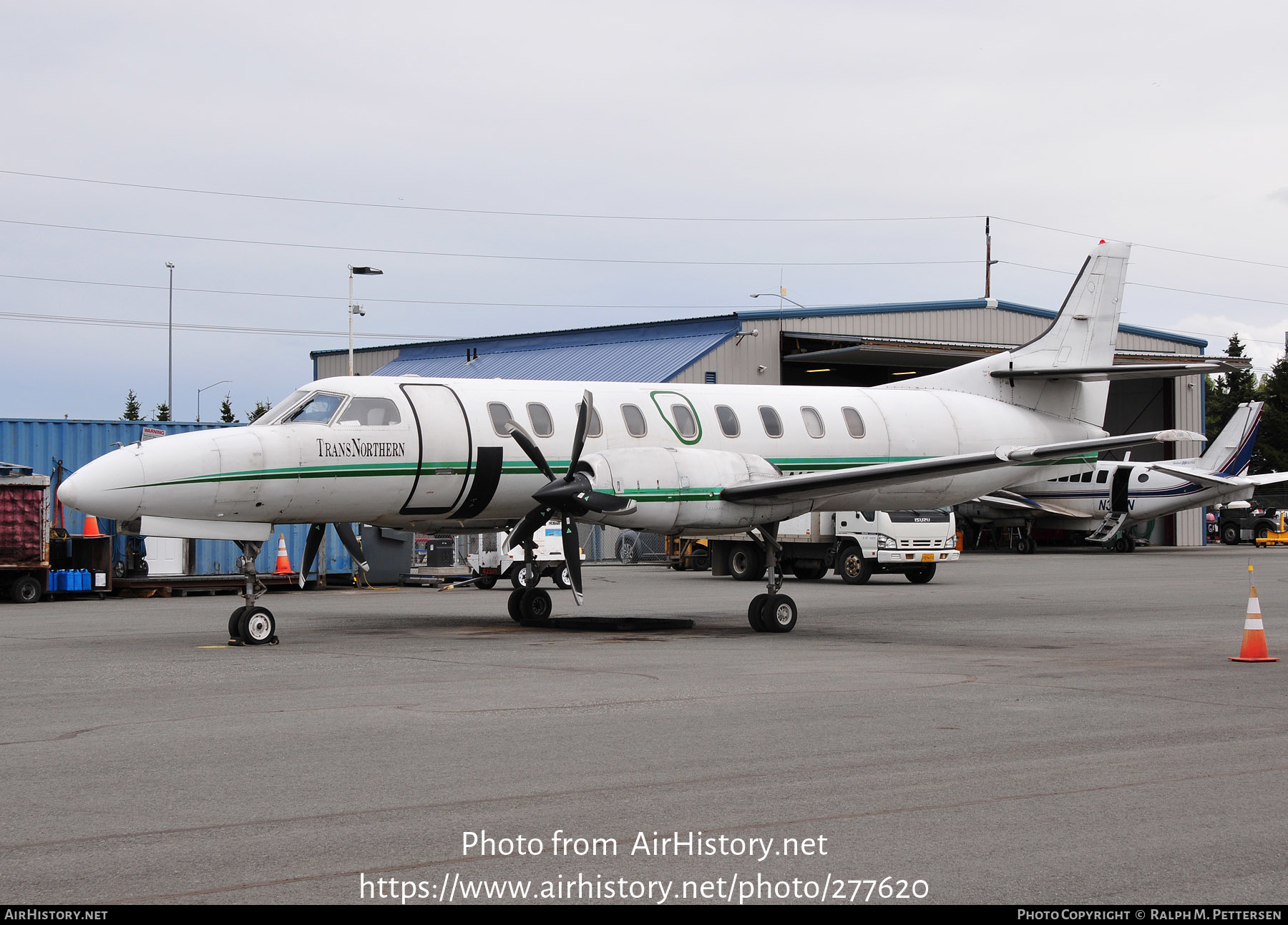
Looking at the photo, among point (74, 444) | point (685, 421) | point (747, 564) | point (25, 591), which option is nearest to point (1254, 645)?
point (685, 421)

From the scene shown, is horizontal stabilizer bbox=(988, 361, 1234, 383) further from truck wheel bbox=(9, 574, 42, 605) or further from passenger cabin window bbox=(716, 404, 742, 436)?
truck wheel bbox=(9, 574, 42, 605)

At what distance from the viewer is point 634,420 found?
1822cm

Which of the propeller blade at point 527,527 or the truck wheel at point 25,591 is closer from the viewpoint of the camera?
the propeller blade at point 527,527

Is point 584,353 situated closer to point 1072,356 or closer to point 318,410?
point 1072,356

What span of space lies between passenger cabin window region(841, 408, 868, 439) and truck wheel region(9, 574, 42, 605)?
1789 cm

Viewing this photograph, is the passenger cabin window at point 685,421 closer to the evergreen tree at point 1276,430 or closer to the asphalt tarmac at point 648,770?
the asphalt tarmac at point 648,770

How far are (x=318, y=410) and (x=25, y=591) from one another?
14.0m

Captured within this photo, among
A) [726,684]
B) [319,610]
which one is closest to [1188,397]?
[319,610]

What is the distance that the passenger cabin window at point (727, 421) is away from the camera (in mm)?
18781

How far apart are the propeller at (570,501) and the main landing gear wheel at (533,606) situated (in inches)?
78.8

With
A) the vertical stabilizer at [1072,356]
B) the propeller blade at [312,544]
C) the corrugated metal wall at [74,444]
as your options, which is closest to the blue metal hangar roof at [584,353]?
the corrugated metal wall at [74,444]

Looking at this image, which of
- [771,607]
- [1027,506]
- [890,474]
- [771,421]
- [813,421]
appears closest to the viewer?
[890,474]

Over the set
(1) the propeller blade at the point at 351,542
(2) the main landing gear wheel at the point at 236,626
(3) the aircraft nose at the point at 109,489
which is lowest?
(2) the main landing gear wheel at the point at 236,626

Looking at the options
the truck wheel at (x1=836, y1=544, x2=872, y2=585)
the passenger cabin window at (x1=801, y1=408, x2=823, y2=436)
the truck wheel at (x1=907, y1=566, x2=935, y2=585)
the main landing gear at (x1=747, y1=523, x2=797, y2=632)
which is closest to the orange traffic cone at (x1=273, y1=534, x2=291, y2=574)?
the truck wheel at (x1=836, y1=544, x2=872, y2=585)
